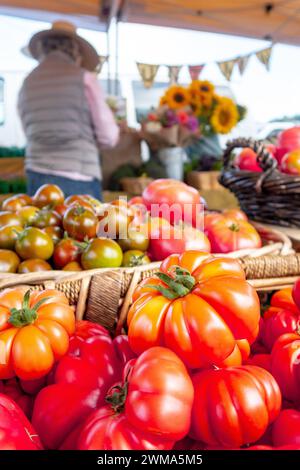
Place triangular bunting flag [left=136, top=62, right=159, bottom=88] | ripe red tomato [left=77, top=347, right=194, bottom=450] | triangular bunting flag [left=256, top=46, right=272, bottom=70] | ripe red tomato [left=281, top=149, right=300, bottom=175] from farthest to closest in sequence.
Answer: triangular bunting flag [left=136, top=62, right=159, bottom=88] → triangular bunting flag [left=256, top=46, right=272, bottom=70] → ripe red tomato [left=281, top=149, right=300, bottom=175] → ripe red tomato [left=77, top=347, right=194, bottom=450]

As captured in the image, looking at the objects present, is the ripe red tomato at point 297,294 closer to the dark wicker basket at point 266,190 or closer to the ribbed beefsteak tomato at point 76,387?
the ribbed beefsteak tomato at point 76,387

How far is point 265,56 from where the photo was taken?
4703 millimetres

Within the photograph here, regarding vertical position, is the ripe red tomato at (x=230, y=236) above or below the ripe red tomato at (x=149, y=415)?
above

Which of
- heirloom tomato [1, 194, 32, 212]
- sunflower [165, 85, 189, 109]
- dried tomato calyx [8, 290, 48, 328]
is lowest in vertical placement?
dried tomato calyx [8, 290, 48, 328]

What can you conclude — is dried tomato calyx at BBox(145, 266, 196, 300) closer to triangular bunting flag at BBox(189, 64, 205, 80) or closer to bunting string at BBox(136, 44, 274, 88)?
bunting string at BBox(136, 44, 274, 88)

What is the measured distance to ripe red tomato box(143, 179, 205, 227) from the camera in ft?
4.32

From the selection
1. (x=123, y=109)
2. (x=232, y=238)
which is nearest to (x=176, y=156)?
(x=123, y=109)

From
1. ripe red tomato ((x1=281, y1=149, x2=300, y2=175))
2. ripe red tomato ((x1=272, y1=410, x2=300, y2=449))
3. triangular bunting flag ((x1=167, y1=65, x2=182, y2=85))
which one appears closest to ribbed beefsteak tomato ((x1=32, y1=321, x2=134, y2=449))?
ripe red tomato ((x1=272, y1=410, x2=300, y2=449))

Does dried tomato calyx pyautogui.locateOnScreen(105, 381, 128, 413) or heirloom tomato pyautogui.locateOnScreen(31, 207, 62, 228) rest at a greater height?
heirloom tomato pyautogui.locateOnScreen(31, 207, 62, 228)

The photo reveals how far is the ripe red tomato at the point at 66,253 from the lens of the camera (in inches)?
42.2

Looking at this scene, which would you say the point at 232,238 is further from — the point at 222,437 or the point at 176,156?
the point at 176,156

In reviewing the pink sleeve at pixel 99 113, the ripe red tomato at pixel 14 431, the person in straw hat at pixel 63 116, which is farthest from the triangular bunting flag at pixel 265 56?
the ripe red tomato at pixel 14 431

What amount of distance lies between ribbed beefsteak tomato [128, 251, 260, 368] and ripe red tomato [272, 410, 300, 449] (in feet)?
0.32

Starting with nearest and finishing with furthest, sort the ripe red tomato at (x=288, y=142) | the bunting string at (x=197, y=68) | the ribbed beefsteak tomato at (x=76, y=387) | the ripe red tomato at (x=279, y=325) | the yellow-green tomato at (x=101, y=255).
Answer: the ribbed beefsteak tomato at (x=76, y=387), the ripe red tomato at (x=279, y=325), the yellow-green tomato at (x=101, y=255), the ripe red tomato at (x=288, y=142), the bunting string at (x=197, y=68)
